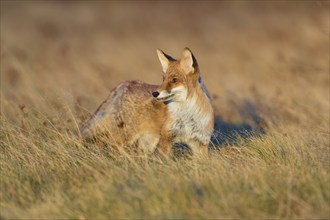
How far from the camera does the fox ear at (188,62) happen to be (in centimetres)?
832

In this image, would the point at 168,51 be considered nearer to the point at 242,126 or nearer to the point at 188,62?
the point at 242,126

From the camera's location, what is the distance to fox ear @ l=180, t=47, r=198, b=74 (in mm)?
8320

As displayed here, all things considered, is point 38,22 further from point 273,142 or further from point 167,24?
point 273,142

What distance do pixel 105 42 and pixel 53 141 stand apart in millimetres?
20244

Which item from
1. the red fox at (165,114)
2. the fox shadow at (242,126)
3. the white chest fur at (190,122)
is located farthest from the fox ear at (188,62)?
the fox shadow at (242,126)

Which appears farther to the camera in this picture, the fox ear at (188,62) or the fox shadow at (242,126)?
the fox shadow at (242,126)

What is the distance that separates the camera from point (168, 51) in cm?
2353

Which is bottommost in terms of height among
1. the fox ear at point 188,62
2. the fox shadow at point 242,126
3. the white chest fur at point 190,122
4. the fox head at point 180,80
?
the fox shadow at point 242,126

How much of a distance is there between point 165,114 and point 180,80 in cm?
61

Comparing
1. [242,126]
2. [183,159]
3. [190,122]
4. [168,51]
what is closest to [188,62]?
[190,122]

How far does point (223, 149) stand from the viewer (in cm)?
816

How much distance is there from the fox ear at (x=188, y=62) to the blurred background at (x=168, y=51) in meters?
1.65

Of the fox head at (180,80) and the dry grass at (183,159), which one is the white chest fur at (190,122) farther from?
the dry grass at (183,159)

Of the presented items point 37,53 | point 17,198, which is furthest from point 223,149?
point 37,53
